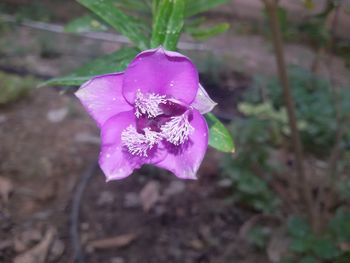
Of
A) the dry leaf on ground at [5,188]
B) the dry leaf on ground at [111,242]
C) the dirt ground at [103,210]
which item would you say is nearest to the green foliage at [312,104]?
the dirt ground at [103,210]

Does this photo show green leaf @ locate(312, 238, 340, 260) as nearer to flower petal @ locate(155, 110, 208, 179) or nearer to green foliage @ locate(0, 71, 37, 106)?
flower petal @ locate(155, 110, 208, 179)

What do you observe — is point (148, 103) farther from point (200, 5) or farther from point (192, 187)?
point (192, 187)

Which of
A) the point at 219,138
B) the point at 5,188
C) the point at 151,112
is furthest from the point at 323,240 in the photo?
the point at 5,188

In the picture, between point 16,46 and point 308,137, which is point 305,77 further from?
point 16,46

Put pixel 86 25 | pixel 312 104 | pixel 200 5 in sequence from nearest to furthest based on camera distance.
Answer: pixel 200 5 < pixel 86 25 < pixel 312 104

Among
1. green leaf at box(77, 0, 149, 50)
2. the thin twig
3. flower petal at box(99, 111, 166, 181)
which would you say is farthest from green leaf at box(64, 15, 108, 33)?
the thin twig

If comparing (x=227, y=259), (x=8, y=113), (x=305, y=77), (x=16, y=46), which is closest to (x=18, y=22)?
(x=16, y=46)
